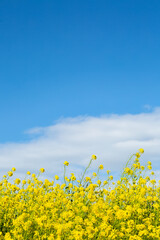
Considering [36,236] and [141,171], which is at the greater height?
[141,171]

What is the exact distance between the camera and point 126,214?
21.4ft

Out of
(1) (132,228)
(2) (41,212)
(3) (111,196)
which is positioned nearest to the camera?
(1) (132,228)

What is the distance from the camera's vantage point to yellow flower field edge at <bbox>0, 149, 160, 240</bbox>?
5805 millimetres

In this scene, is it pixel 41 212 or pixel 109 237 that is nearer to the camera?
pixel 109 237

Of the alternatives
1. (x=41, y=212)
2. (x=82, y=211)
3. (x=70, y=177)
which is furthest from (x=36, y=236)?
(x=70, y=177)

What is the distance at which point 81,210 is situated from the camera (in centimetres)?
684

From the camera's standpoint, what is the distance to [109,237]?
559 centimetres

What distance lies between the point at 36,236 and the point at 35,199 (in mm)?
1850

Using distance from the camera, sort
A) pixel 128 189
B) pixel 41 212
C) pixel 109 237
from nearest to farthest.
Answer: pixel 109 237 < pixel 41 212 < pixel 128 189

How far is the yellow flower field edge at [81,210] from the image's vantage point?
5805 mm

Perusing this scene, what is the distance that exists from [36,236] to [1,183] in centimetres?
326

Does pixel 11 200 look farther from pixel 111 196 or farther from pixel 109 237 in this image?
pixel 109 237

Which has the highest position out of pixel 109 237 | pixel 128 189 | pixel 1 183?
pixel 1 183

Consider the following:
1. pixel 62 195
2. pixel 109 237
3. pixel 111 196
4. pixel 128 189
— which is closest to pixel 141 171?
pixel 128 189
